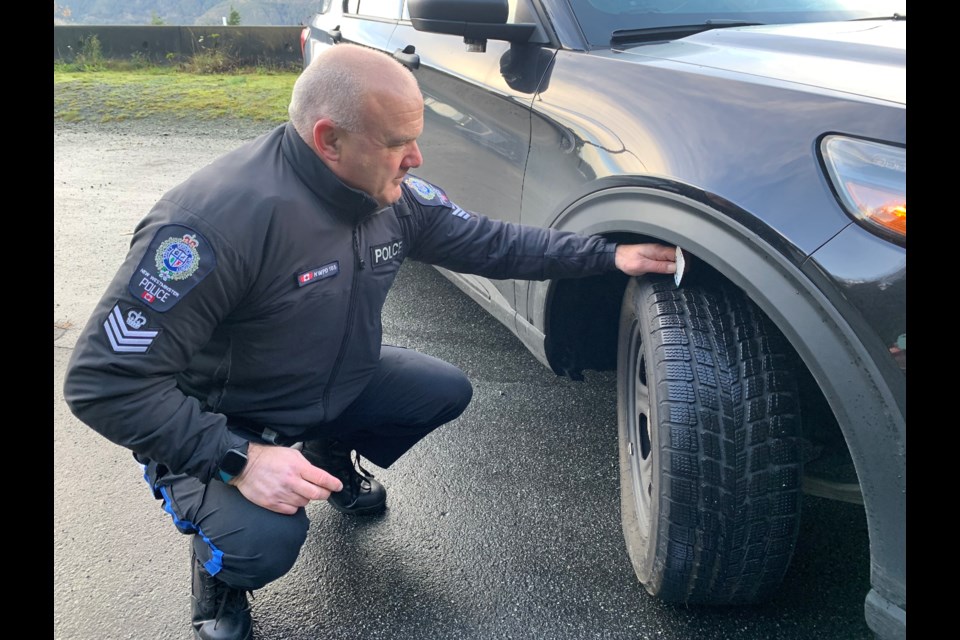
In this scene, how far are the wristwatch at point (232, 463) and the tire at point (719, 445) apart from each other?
91 cm

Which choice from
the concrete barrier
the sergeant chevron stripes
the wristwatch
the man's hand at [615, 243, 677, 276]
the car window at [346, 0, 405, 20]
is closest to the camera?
the sergeant chevron stripes

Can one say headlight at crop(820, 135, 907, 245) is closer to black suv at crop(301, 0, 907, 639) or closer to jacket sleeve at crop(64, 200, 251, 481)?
black suv at crop(301, 0, 907, 639)

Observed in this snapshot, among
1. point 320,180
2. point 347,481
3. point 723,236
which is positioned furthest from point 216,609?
point 723,236

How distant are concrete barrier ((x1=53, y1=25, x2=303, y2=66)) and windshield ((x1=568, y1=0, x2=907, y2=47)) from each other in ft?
34.2

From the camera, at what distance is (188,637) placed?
1857 mm

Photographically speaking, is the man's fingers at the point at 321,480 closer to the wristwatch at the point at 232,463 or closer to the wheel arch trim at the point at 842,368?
the wristwatch at the point at 232,463

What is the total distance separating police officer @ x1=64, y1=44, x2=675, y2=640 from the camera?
5.12 ft

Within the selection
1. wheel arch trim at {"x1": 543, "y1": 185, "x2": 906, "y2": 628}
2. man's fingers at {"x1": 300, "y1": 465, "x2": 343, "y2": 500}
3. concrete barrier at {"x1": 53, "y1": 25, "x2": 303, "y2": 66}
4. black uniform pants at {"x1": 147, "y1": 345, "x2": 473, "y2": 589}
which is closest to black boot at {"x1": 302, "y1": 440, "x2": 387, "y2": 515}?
black uniform pants at {"x1": 147, "y1": 345, "x2": 473, "y2": 589}

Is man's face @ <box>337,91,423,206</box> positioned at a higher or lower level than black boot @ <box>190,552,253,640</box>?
higher

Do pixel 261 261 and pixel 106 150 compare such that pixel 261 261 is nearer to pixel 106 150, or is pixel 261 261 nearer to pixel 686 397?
pixel 686 397

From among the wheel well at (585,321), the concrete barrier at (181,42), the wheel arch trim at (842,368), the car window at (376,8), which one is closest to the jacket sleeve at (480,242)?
the wheel well at (585,321)

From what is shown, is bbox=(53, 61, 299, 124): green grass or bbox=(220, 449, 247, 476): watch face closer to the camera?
bbox=(220, 449, 247, 476): watch face

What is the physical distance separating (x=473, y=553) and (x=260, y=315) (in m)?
0.90
